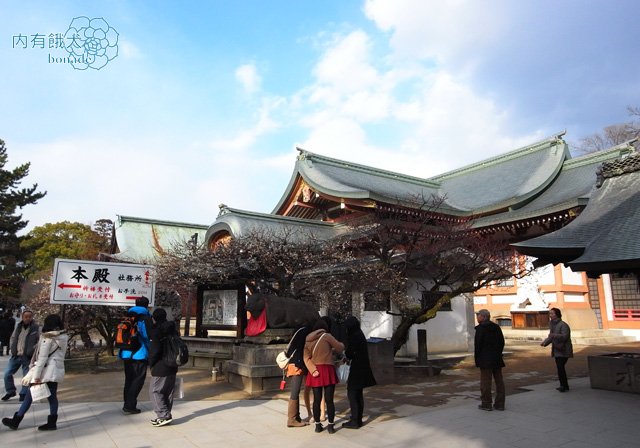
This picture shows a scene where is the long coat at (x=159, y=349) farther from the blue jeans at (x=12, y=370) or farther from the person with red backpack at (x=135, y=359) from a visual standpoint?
the blue jeans at (x=12, y=370)

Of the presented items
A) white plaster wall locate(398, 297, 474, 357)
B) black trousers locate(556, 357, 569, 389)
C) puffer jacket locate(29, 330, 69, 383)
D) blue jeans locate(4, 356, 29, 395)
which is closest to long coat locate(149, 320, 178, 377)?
puffer jacket locate(29, 330, 69, 383)

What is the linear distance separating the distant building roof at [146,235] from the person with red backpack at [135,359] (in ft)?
74.3

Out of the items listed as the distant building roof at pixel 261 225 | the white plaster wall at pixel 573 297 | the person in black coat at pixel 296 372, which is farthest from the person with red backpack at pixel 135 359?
the white plaster wall at pixel 573 297

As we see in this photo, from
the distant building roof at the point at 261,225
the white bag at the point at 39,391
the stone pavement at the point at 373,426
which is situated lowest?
the stone pavement at the point at 373,426

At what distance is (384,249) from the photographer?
1123 centimetres

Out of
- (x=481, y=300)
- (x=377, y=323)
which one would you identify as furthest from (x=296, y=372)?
(x=481, y=300)

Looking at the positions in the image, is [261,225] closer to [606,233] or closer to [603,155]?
[606,233]

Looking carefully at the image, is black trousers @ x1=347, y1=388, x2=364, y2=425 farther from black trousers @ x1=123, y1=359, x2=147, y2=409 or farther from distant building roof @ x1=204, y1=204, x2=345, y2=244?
distant building roof @ x1=204, y1=204, x2=345, y2=244

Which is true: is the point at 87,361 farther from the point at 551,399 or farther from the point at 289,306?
the point at 551,399

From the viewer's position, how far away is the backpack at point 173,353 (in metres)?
6.61

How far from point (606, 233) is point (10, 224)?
37.3 metres

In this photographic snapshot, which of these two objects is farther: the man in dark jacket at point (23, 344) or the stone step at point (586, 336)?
the stone step at point (586, 336)

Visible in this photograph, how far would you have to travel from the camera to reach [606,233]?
7.97 metres

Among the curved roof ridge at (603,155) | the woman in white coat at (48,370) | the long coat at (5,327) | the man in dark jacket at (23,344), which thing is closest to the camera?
the woman in white coat at (48,370)
